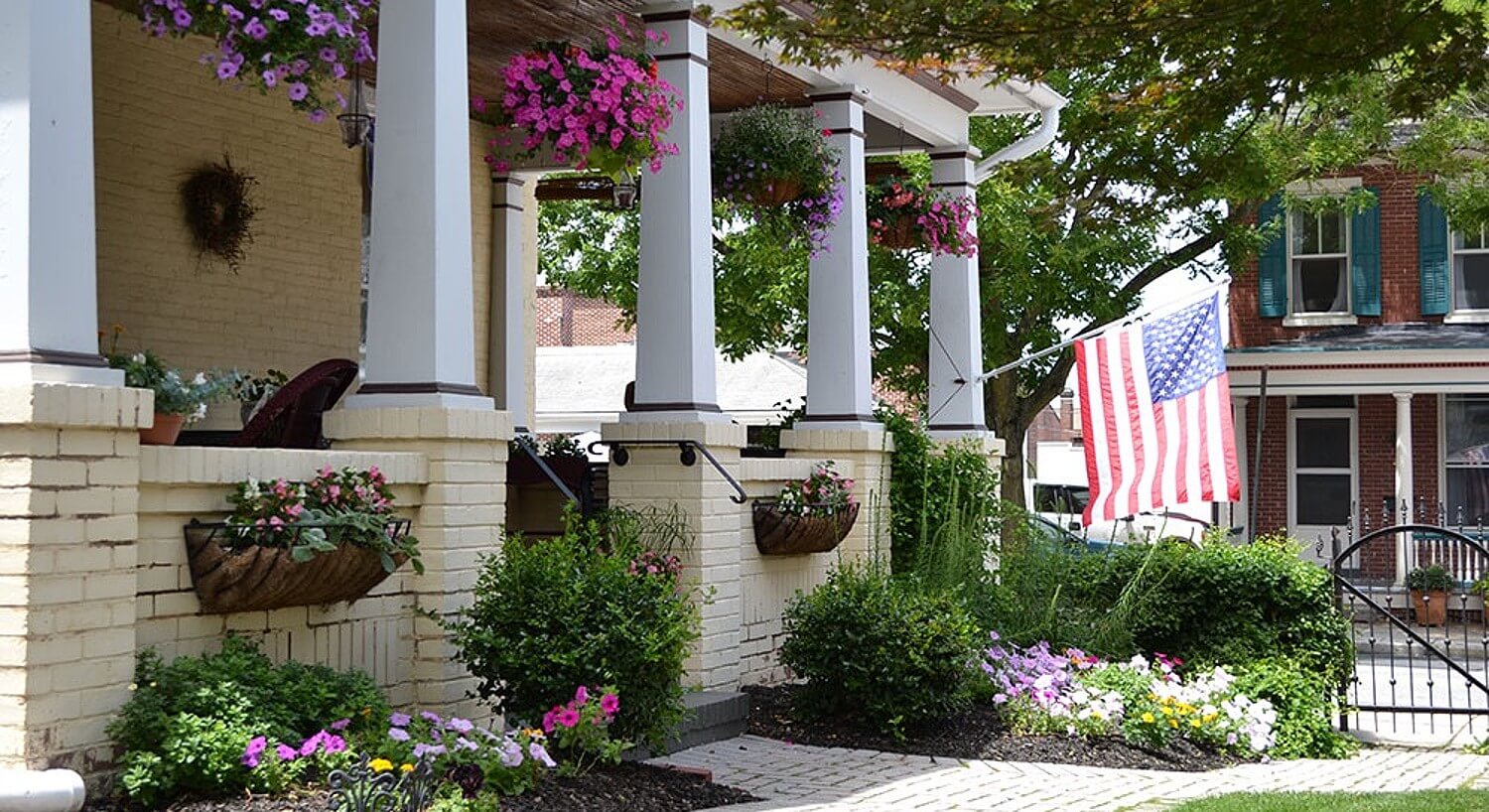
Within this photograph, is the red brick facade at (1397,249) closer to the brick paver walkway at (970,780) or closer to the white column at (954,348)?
the white column at (954,348)

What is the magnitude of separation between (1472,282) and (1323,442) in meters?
2.85

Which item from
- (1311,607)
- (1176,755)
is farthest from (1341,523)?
(1176,755)

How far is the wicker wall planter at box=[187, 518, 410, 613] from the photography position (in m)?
6.52

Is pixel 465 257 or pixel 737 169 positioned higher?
pixel 737 169

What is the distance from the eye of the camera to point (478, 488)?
316 inches

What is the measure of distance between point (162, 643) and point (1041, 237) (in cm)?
1574

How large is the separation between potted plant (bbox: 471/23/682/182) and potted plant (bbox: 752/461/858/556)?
8.67ft

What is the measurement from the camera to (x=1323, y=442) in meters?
24.6

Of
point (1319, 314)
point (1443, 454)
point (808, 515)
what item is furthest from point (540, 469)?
point (1443, 454)

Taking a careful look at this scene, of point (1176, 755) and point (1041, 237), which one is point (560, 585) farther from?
point (1041, 237)

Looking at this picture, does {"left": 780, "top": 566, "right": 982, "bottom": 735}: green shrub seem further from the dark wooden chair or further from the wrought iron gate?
the wrought iron gate

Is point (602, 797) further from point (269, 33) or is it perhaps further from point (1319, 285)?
point (1319, 285)

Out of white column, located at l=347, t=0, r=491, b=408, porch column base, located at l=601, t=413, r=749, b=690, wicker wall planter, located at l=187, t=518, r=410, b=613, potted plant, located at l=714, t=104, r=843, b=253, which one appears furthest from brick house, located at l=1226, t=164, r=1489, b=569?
wicker wall planter, located at l=187, t=518, r=410, b=613

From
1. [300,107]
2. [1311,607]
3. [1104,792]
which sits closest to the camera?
[300,107]
